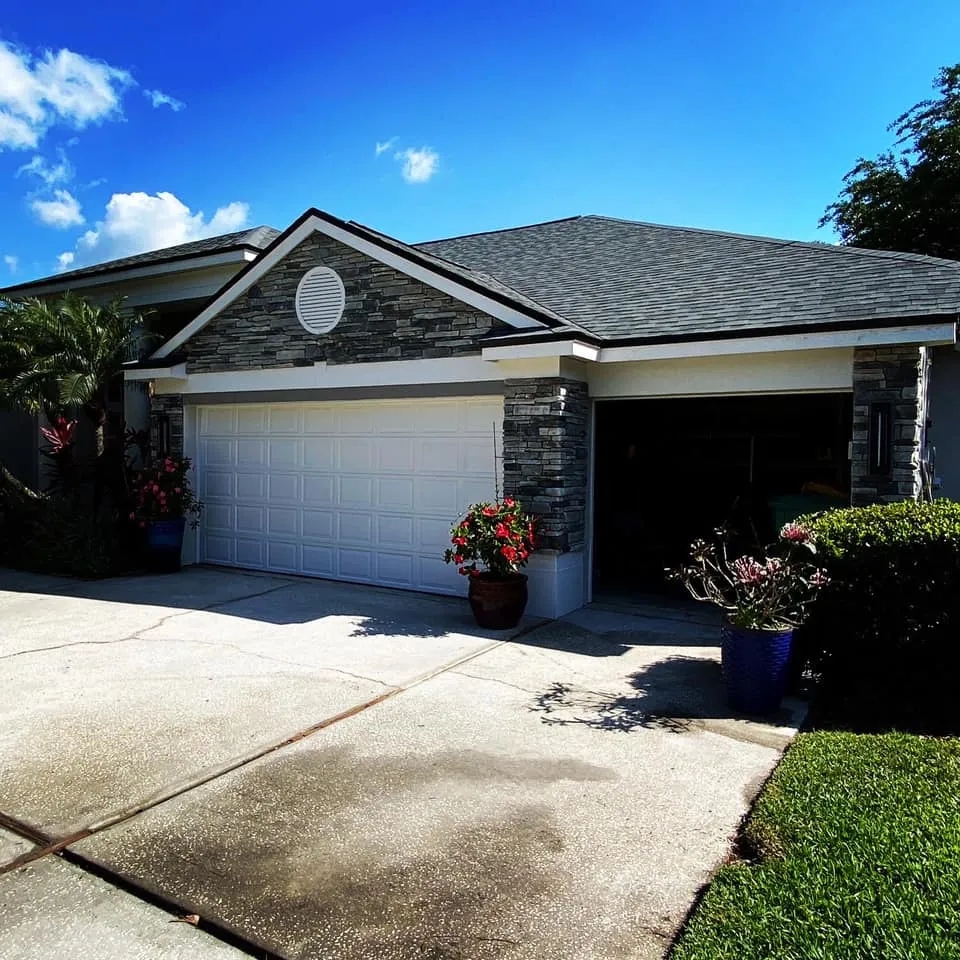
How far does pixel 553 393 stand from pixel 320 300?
11.7ft

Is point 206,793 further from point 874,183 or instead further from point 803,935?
point 874,183

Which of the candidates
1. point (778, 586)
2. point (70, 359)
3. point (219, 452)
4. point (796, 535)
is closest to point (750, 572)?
point (778, 586)

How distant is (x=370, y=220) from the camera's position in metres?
10.4

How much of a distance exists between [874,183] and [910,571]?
20720 mm

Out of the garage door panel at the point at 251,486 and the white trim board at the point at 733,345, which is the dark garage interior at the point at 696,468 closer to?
the white trim board at the point at 733,345

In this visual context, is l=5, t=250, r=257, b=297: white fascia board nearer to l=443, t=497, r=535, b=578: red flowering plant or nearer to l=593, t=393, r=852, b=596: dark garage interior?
l=593, t=393, r=852, b=596: dark garage interior

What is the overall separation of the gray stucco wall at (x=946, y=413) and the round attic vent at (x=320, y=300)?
7199mm

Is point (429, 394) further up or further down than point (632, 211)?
further down

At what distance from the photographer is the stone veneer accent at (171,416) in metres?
11.1

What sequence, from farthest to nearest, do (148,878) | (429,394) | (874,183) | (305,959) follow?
(874,183)
(429,394)
(148,878)
(305,959)

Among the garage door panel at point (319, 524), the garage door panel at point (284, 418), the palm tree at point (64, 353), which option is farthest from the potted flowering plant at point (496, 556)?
the palm tree at point (64, 353)

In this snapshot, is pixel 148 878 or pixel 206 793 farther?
pixel 206 793

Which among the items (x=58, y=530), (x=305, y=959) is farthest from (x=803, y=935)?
(x=58, y=530)

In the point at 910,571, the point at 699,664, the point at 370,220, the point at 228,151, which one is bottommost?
the point at 699,664
